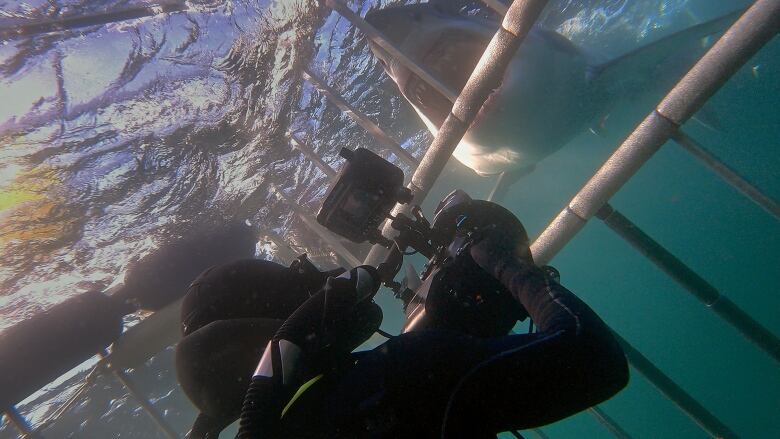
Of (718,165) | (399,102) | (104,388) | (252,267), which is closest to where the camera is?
(252,267)

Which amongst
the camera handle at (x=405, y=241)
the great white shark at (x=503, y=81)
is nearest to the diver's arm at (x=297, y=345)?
the camera handle at (x=405, y=241)

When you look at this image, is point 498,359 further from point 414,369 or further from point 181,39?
point 181,39

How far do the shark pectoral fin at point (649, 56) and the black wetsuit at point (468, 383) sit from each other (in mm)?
6267

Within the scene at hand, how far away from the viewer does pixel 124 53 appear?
20.3ft

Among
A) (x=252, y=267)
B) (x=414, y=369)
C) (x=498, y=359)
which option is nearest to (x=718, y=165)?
(x=498, y=359)

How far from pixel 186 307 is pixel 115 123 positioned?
632 centimetres

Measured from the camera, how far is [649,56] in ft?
27.7

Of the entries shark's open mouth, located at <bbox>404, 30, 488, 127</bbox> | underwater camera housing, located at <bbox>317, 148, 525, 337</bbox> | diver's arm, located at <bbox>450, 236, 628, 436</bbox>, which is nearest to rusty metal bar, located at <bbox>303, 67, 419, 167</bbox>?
shark's open mouth, located at <bbox>404, 30, 488, 127</bbox>

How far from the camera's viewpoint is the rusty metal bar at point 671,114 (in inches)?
109

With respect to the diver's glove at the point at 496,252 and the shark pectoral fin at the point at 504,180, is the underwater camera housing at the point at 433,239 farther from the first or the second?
the shark pectoral fin at the point at 504,180

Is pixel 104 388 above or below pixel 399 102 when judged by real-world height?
below

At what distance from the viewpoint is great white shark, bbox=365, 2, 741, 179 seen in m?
5.56

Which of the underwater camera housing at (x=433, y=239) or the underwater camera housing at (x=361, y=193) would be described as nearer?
the underwater camera housing at (x=433, y=239)

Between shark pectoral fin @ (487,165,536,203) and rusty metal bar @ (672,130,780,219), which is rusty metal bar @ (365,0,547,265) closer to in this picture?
rusty metal bar @ (672,130,780,219)
